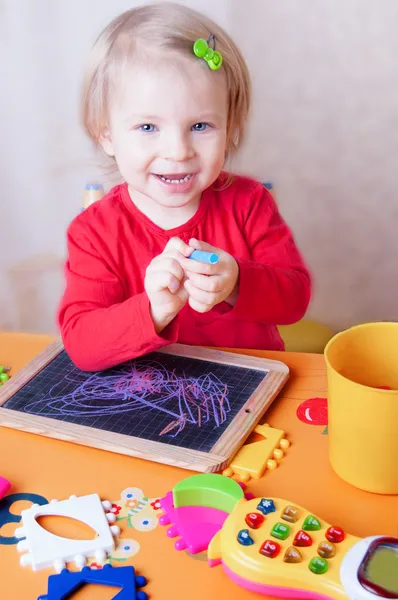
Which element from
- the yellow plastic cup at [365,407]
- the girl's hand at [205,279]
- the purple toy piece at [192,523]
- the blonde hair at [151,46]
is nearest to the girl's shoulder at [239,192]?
the blonde hair at [151,46]

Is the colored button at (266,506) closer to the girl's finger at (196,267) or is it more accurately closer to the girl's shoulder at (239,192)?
the girl's finger at (196,267)

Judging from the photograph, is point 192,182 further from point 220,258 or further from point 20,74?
point 20,74

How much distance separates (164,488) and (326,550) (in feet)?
0.53

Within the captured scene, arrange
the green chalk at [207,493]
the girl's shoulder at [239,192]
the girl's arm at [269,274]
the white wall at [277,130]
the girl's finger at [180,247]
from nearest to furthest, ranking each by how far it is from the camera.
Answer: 1. the green chalk at [207,493]
2. the girl's finger at [180,247]
3. the girl's arm at [269,274]
4. the girl's shoulder at [239,192]
5. the white wall at [277,130]

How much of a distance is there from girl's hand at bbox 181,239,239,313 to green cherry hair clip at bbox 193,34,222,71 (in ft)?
0.63

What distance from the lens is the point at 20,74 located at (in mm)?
1449

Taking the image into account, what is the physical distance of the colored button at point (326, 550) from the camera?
503 mm

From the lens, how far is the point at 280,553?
0.51 meters

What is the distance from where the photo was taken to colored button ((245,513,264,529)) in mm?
529

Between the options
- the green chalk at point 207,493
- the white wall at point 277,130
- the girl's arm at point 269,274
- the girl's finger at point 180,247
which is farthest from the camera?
the white wall at point 277,130

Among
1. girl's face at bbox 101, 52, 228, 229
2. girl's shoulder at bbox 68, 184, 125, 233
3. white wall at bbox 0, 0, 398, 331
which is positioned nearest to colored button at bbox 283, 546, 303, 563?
girl's face at bbox 101, 52, 228, 229

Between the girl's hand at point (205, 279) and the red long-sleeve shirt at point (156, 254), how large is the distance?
58mm

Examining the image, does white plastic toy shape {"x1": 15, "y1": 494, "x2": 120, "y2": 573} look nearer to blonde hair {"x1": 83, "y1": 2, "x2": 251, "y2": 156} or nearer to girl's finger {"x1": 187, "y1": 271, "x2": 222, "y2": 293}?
girl's finger {"x1": 187, "y1": 271, "x2": 222, "y2": 293}

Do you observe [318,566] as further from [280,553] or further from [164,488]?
[164,488]
